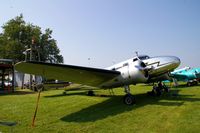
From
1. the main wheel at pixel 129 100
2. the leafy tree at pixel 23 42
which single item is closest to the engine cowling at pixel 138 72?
the main wheel at pixel 129 100

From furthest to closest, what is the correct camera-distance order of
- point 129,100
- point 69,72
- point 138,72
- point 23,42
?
point 23,42, point 129,100, point 138,72, point 69,72

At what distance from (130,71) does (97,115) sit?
354 cm

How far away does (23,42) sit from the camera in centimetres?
Answer: 5959

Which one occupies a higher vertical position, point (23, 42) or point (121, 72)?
point (23, 42)

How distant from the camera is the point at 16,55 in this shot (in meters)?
54.3

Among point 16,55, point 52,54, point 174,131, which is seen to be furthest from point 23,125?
point 52,54

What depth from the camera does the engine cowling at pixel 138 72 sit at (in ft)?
39.0

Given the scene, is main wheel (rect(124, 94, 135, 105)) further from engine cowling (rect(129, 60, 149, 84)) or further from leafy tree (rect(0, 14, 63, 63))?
leafy tree (rect(0, 14, 63, 63))

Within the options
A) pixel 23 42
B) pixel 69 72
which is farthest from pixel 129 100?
pixel 23 42

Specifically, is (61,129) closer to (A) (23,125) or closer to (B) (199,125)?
(A) (23,125)

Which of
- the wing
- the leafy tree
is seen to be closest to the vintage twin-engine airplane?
the wing

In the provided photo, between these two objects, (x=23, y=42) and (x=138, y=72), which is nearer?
(x=138, y=72)

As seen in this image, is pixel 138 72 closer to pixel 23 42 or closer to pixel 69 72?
pixel 69 72

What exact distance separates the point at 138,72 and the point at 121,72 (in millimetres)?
978
